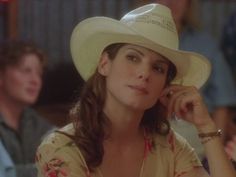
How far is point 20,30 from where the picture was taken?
495 cm

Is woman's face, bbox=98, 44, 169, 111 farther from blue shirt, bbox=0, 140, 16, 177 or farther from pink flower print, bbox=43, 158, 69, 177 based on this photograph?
blue shirt, bbox=0, 140, 16, 177

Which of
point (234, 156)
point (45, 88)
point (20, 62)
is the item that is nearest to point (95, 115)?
point (234, 156)

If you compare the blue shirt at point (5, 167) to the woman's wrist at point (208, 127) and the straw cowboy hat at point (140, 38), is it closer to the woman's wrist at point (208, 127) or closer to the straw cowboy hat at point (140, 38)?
the straw cowboy hat at point (140, 38)

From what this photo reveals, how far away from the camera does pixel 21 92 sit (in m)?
3.91

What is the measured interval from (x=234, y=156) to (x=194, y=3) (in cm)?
129

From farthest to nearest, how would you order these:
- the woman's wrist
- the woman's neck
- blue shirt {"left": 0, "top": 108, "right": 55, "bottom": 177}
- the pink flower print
Result: blue shirt {"left": 0, "top": 108, "right": 55, "bottom": 177}
the woman's wrist
the woman's neck
the pink flower print

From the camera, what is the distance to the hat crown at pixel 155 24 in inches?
96.1

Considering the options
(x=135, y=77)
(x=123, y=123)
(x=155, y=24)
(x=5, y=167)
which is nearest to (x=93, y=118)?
(x=123, y=123)

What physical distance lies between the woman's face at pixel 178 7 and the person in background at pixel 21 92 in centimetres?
67

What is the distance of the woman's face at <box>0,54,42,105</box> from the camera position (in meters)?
3.90

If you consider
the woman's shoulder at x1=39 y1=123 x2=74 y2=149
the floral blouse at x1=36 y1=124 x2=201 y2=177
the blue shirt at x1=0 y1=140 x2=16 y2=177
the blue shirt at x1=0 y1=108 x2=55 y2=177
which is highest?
the woman's shoulder at x1=39 y1=123 x2=74 y2=149

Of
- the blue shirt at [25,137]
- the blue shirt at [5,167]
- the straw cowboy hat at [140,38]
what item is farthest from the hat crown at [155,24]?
the blue shirt at [25,137]

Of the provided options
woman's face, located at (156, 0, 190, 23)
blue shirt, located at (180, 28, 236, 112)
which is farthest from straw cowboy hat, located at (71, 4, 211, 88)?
blue shirt, located at (180, 28, 236, 112)

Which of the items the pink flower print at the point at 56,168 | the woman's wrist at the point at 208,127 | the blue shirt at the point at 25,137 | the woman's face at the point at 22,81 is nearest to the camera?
the pink flower print at the point at 56,168
